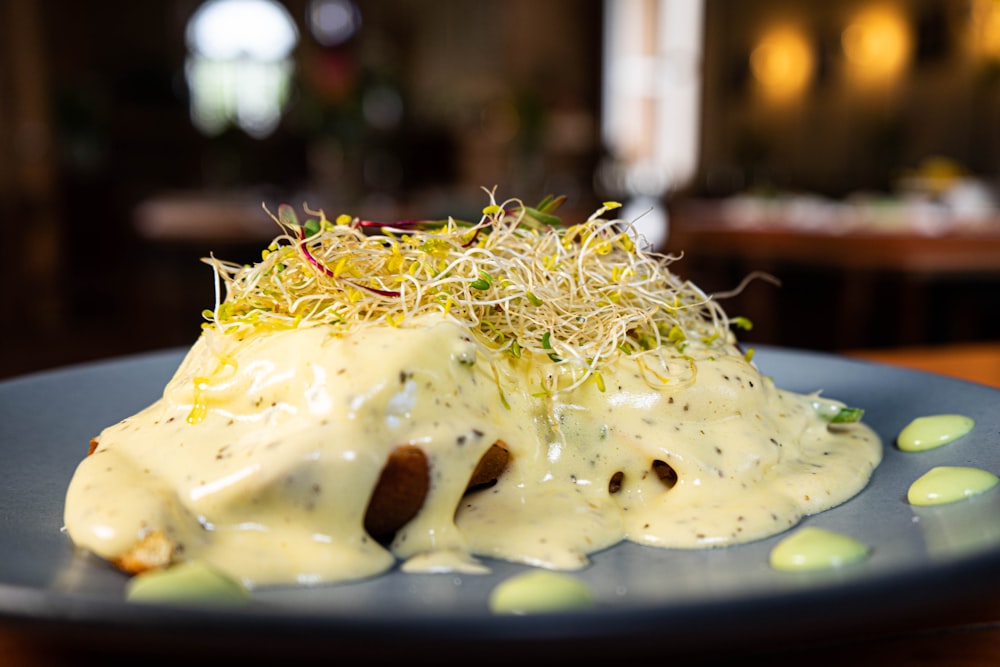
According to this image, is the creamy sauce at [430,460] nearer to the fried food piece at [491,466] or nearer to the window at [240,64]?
the fried food piece at [491,466]

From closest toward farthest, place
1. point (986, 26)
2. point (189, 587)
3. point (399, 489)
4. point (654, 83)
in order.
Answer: point (189, 587)
point (399, 489)
point (986, 26)
point (654, 83)

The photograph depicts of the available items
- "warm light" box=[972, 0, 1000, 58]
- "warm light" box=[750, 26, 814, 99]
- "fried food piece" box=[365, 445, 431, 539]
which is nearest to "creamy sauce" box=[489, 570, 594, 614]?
"fried food piece" box=[365, 445, 431, 539]

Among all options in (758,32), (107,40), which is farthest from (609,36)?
(107,40)

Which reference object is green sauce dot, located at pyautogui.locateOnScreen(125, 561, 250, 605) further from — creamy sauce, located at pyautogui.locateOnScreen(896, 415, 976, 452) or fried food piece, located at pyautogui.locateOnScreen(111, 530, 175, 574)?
creamy sauce, located at pyautogui.locateOnScreen(896, 415, 976, 452)

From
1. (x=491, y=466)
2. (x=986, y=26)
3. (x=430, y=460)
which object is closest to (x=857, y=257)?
(x=491, y=466)

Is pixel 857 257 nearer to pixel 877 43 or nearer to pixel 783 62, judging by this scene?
pixel 877 43

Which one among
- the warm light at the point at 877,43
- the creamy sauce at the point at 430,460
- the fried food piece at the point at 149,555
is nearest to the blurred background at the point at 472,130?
the warm light at the point at 877,43
